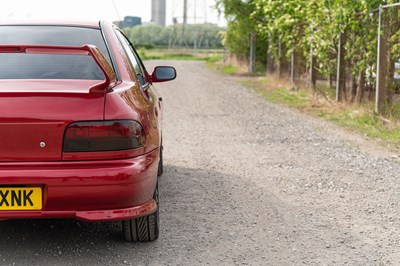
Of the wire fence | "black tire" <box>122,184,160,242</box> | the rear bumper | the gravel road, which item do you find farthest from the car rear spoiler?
the wire fence

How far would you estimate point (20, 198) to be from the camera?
3.93 meters

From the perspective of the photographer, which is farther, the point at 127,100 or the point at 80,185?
the point at 127,100

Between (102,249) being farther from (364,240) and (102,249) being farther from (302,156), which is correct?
(302,156)

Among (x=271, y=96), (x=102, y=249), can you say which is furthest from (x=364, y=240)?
(x=271, y=96)

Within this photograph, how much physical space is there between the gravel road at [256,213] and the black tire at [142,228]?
0.19ft

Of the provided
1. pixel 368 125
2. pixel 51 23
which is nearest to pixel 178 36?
pixel 368 125

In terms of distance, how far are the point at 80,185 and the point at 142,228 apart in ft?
2.81

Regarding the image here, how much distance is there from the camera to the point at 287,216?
5.47 metres

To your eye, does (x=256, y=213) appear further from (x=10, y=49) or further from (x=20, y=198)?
(x=10, y=49)

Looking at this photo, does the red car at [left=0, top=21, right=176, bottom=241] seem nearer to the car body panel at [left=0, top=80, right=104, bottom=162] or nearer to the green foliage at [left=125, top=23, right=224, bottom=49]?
the car body panel at [left=0, top=80, right=104, bottom=162]

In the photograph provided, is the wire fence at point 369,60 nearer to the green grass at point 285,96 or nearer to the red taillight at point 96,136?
the green grass at point 285,96

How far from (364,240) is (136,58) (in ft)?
8.35

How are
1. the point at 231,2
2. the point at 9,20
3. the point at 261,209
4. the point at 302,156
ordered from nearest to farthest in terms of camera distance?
the point at 9,20 < the point at 261,209 < the point at 302,156 < the point at 231,2

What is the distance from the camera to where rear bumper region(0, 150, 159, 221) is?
3.90 meters
